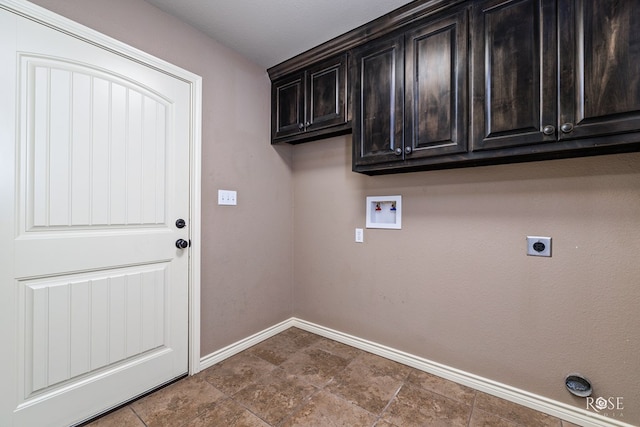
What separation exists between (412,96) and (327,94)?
730 mm

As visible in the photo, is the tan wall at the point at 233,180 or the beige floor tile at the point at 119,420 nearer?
the beige floor tile at the point at 119,420

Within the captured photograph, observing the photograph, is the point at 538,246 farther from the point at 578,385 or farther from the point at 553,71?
the point at 553,71

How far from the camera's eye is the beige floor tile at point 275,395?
1574 millimetres

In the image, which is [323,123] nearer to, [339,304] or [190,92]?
[190,92]

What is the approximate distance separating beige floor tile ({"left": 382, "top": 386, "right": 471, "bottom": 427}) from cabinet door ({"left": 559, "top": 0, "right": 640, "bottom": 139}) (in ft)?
Result: 5.16

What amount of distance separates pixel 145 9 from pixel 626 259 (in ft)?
10.1

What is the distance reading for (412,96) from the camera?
1.75 metres

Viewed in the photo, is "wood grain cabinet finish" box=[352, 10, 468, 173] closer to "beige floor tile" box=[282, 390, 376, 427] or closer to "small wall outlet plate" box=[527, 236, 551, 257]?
"small wall outlet plate" box=[527, 236, 551, 257]

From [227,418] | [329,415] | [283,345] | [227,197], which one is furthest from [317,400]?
[227,197]

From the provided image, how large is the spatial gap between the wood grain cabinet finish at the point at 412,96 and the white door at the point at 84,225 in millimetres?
1262

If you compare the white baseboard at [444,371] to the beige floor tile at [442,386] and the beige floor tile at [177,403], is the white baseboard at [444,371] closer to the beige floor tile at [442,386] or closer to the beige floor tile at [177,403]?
the beige floor tile at [442,386]

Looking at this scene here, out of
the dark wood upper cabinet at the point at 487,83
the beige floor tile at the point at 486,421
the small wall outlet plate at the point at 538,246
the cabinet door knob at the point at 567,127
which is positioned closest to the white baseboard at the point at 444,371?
the beige floor tile at the point at 486,421

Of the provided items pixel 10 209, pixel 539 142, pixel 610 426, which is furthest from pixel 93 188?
pixel 610 426

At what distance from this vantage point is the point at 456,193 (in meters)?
1.90
